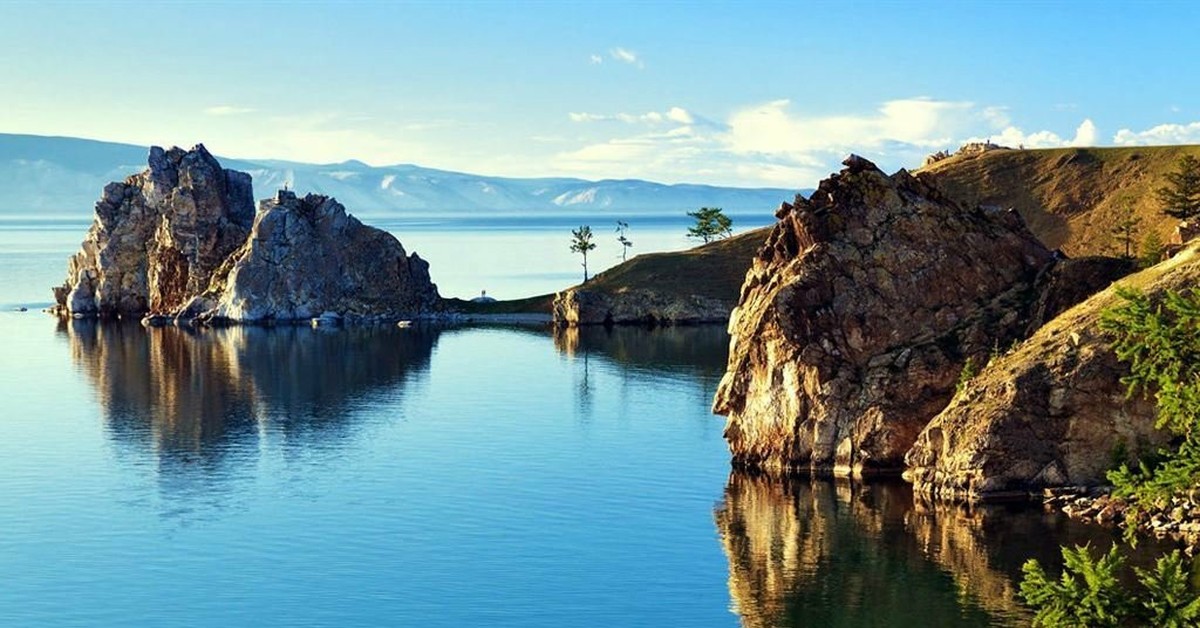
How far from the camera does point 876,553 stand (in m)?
100

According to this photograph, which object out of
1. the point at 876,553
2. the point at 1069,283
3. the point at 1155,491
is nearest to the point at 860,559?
the point at 876,553

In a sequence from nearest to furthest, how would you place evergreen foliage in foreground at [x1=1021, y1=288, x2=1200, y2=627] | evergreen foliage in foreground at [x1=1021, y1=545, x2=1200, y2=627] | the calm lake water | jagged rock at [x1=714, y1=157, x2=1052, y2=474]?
evergreen foliage in foreground at [x1=1021, y1=545, x2=1200, y2=627] → evergreen foliage in foreground at [x1=1021, y1=288, x2=1200, y2=627] → the calm lake water → jagged rock at [x1=714, y1=157, x2=1052, y2=474]

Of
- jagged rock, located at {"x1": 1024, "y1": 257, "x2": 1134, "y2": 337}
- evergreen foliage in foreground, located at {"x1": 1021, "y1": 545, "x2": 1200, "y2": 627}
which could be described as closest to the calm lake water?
jagged rock, located at {"x1": 1024, "y1": 257, "x2": 1134, "y2": 337}

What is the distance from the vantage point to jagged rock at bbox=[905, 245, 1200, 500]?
105812mm

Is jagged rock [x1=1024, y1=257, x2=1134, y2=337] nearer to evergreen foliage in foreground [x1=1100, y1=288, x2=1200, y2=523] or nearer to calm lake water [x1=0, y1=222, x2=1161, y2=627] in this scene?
calm lake water [x1=0, y1=222, x2=1161, y2=627]

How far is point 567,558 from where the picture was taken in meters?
99.2

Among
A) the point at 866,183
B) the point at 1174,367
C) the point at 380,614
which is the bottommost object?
the point at 380,614

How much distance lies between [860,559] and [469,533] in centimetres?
2839

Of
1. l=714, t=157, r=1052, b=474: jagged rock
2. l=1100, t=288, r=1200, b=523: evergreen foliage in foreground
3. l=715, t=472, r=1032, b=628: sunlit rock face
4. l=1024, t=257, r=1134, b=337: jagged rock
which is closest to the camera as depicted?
l=1100, t=288, r=1200, b=523: evergreen foliage in foreground

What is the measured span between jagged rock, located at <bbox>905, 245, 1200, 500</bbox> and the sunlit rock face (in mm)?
4314

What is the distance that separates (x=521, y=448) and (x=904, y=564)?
182 ft

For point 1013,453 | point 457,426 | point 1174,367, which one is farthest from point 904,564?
point 457,426

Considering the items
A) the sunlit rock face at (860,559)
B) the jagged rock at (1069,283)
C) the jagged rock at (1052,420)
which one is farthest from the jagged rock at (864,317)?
the jagged rock at (1052,420)

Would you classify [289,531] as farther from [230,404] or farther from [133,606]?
[230,404]
